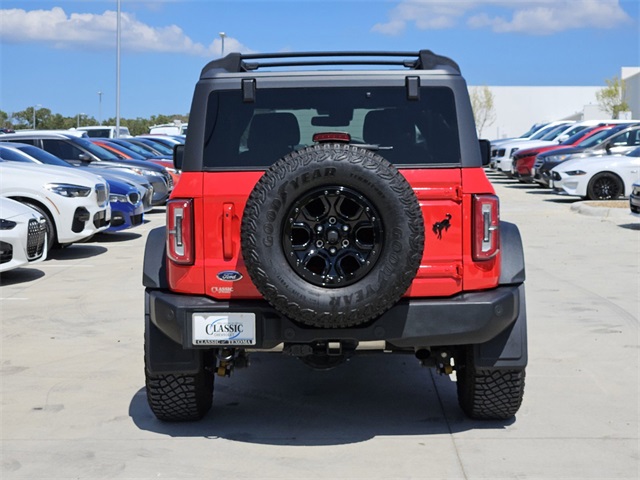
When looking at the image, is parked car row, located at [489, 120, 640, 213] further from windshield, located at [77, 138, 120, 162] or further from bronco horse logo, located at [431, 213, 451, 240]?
bronco horse logo, located at [431, 213, 451, 240]

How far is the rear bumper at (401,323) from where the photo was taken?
17.7 ft

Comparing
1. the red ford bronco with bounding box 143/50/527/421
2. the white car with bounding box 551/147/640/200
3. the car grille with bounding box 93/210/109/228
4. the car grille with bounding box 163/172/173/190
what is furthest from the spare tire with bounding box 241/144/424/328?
the white car with bounding box 551/147/640/200

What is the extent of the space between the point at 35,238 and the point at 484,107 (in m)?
81.7

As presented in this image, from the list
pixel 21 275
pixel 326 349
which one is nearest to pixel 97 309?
pixel 21 275

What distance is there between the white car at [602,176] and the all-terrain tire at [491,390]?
1700cm

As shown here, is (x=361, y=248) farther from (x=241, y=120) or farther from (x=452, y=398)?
(x=452, y=398)

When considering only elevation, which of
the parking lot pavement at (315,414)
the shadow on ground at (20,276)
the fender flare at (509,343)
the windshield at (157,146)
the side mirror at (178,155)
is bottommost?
the parking lot pavement at (315,414)

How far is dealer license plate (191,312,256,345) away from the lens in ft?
17.9

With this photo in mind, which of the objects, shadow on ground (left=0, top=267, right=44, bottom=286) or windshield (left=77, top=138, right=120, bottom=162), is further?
windshield (left=77, top=138, right=120, bottom=162)

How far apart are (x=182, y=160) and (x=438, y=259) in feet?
5.09

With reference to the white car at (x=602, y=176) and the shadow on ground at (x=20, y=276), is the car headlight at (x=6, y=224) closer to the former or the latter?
the shadow on ground at (x=20, y=276)

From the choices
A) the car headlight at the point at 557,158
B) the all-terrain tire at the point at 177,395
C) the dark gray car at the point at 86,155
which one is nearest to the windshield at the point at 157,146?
the dark gray car at the point at 86,155

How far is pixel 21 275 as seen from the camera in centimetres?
1258

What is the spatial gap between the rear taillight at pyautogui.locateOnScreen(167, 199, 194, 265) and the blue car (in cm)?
1038
